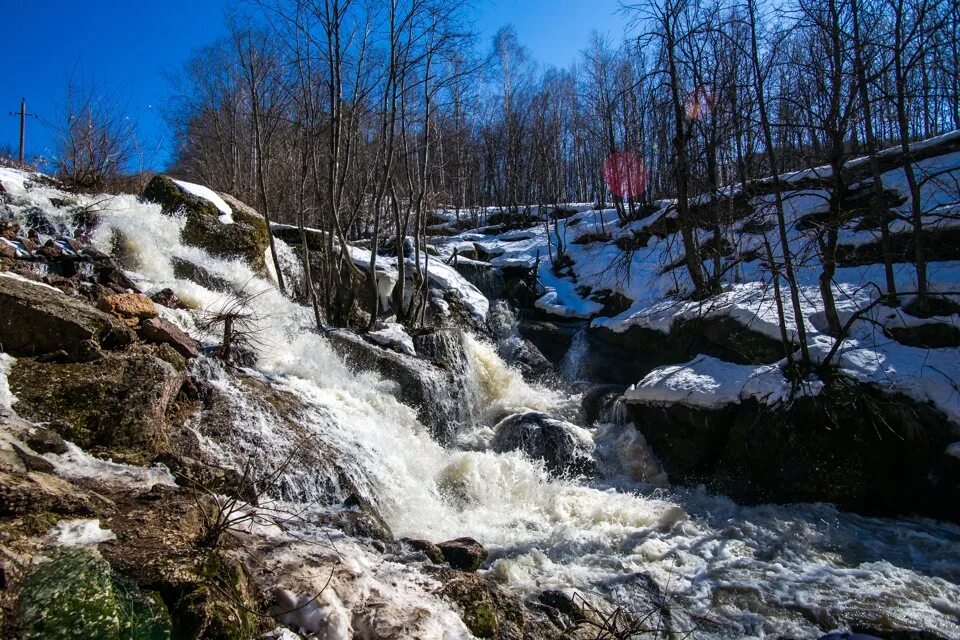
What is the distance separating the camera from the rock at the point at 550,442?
25.7 ft

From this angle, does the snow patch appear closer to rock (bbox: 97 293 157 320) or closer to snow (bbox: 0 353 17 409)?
rock (bbox: 97 293 157 320)

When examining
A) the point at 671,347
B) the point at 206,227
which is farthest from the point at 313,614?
the point at 206,227

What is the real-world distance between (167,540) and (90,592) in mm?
635

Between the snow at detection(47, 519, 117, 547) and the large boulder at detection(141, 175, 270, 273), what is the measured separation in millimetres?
8628

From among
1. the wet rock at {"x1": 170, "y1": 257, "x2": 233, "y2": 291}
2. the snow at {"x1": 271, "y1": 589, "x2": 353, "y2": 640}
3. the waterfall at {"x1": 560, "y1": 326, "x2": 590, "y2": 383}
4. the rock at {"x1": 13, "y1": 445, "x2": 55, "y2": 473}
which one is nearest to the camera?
the snow at {"x1": 271, "y1": 589, "x2": 353, "y2": 640}

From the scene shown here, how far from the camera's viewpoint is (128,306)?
5.86 meters

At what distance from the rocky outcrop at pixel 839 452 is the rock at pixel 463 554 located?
403 centimetres

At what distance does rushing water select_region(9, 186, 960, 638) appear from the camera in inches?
168

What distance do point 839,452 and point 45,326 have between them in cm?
856

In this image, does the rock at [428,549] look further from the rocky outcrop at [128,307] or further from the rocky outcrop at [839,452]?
the rocky outcrop at [839,452]

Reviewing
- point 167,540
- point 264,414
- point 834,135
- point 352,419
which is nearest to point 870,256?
point 834,135

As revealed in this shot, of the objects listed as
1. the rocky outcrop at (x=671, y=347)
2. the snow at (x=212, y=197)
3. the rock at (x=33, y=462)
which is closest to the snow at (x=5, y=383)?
the rock at (x=33, y=462)

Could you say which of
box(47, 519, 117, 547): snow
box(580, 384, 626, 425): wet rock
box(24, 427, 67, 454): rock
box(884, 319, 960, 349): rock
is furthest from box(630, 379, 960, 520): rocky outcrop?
box(24, 427, 67, 454): rock

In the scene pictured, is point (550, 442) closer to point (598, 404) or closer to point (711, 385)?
point (598, 404)
